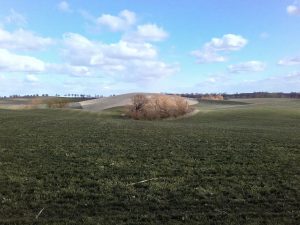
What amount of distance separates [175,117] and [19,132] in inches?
2236

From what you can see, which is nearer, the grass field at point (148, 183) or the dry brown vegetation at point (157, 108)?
the grass field at point (148, 183)

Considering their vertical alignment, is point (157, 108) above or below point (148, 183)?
below

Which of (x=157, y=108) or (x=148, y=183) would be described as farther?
(x=157, y=108)

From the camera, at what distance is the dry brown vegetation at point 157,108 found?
8400 centimetres

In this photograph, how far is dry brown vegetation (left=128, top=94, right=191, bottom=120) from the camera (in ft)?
276

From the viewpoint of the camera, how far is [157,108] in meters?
84.8

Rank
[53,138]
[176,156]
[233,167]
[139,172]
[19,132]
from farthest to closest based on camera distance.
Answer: [19,132] < [53,138] < [176,156] < [233,167] < [139,172]

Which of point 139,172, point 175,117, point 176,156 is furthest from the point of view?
point 175,117

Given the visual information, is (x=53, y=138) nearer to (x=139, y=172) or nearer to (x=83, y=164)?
(x=83, y=164)

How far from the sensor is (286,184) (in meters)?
14.1

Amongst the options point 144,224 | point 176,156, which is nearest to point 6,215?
point 144,224

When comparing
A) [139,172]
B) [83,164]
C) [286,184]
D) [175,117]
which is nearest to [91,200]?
[139,172]

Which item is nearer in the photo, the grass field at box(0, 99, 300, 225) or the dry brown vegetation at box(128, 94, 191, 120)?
the grass field at box(0, 99, 300, 225)

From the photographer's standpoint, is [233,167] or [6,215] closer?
[6,215]
